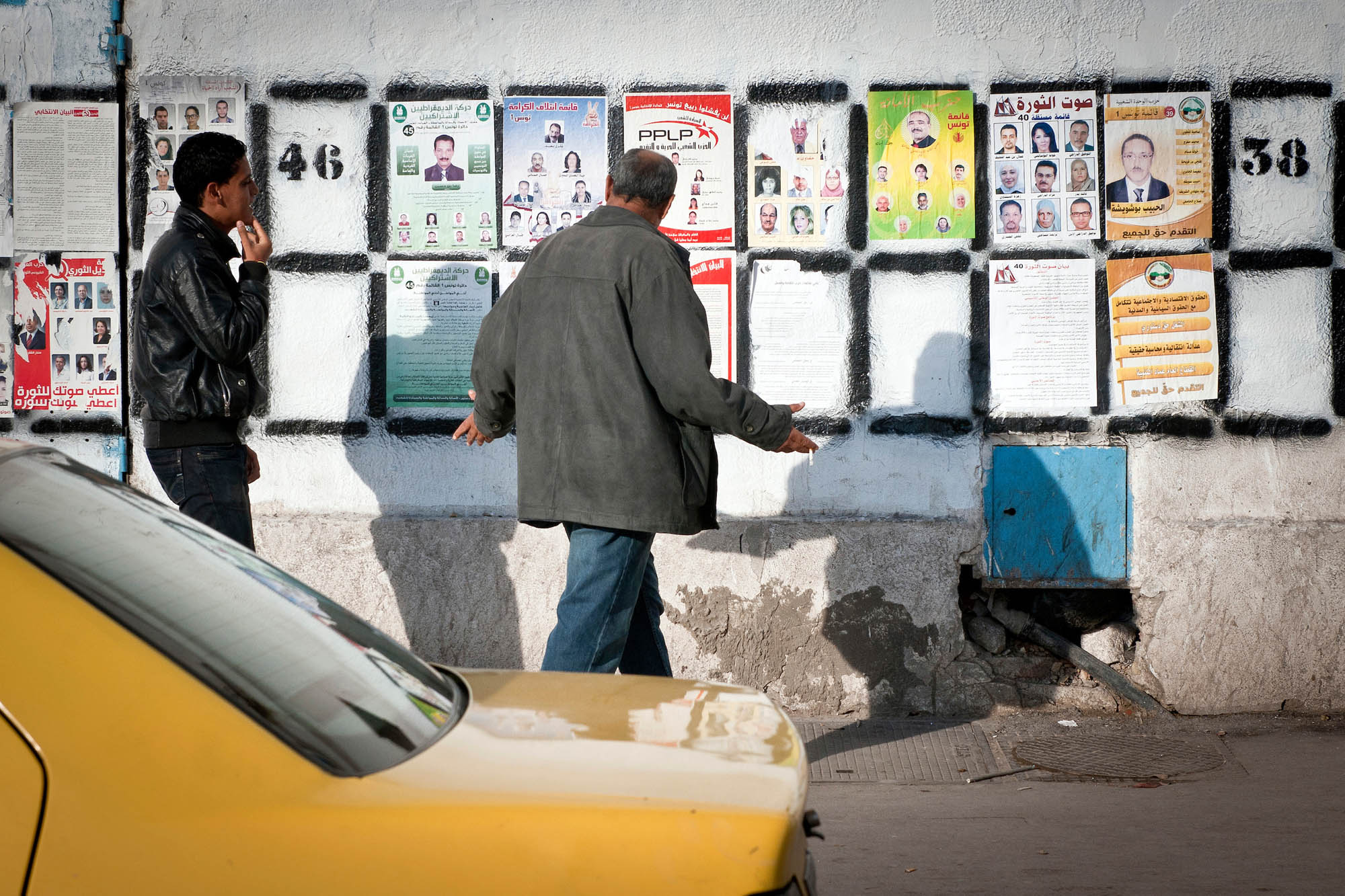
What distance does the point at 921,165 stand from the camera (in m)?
5.26

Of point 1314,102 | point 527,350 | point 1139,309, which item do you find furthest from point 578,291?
point 1314,102

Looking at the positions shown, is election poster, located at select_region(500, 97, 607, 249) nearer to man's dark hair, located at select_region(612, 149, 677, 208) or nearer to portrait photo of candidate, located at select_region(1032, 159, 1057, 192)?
man's dark hair, located at select_region(612, 149, 677, 208)

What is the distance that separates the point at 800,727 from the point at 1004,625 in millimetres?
1018

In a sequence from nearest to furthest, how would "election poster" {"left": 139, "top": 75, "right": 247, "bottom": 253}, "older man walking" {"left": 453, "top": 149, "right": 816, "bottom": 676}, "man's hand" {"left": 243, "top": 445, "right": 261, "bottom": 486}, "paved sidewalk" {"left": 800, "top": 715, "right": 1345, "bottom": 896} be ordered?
"paved sidewalk" {"left": 800, "top": 715, "right": 1345, "bottom": 896} < "older man walking" {"left": 453, "top": 149, "right": 816, "bottom": 676} < "man's hand" {"left": 243, "top": 445, "right": 261, "bottom": 486} < "election poster" {"left": 139, "top": 75, "right": 247, "bottom": 253}

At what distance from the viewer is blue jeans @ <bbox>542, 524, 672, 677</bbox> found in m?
3.65

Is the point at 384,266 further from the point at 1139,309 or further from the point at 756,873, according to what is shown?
the point at 756,873

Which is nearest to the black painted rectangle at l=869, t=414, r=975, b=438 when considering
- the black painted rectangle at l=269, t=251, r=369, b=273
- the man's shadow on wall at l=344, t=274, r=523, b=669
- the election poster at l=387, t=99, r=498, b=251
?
the man's shadow on wall at l=344, t=274, r=523, b=669

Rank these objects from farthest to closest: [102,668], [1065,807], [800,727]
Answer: [800,727] < [1065,807] < [102,668]

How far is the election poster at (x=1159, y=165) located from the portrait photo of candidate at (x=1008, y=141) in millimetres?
371

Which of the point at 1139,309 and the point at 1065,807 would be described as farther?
the point at 1139,309

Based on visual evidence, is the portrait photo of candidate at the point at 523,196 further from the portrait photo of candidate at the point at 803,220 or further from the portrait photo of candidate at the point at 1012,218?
the portrait photo of candidate at the point at 1012,218

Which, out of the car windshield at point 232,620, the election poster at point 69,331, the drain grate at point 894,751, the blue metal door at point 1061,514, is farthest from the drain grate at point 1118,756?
the election poster at point 69,331

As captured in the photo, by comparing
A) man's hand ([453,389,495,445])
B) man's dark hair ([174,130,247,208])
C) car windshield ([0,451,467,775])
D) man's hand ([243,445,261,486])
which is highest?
man's dark hair ([174,130,247,208])

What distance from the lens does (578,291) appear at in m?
3.80
